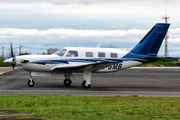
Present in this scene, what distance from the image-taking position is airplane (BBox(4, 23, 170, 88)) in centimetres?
2019

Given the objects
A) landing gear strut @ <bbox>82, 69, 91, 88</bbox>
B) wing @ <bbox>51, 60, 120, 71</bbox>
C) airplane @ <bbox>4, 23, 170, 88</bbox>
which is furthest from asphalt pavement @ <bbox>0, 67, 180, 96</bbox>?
wing @ <bbox>51, 60, 120, 71</bbox>

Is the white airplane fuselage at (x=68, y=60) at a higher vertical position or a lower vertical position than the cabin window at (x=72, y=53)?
lower

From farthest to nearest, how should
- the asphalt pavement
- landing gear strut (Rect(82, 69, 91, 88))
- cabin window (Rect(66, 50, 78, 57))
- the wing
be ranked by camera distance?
1. cabin window (Rect(66, 50, 78, 57))
2. landing gear strut (Rect(82, 69, 91, 88))
3. the wing
4. the asphalt pavement

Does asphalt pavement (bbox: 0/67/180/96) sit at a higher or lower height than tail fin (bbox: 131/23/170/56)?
lower

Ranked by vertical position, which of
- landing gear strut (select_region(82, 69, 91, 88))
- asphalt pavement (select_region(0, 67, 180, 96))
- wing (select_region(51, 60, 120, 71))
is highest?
wing (select_region(51, 60, 120, 71))

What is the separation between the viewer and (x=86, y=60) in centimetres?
2091

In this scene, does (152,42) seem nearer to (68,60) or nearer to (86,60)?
(86,60)

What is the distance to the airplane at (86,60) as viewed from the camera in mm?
20188

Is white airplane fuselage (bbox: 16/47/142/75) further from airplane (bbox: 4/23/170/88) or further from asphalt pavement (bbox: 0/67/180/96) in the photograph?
asphalt pavement (bbox: 0/67/180/96)

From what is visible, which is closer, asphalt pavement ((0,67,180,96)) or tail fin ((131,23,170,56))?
asphalt pavement ((0,67,180,96))

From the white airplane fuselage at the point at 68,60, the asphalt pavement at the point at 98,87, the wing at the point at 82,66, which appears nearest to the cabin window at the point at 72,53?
the white airplane fuselage at the point at 68,60

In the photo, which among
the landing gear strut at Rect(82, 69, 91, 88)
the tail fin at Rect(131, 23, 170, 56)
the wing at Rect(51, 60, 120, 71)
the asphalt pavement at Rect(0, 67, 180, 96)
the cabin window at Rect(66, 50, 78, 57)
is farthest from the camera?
the tail fin at Rect(131, 23, 170, 56)

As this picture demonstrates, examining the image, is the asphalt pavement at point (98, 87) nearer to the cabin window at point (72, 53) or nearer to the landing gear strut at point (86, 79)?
the landing gear strut at point (86, 79)

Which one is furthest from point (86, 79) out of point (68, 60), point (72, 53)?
point (72, 53)
